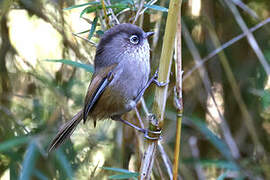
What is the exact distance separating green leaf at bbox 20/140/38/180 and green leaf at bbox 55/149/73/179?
222mm

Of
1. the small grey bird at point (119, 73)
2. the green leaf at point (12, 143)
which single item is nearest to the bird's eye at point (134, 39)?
the small grey bird at point (119, 73)

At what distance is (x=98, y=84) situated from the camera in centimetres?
299

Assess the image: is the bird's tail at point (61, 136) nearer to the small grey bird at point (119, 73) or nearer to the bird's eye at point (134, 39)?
the small grey bird at point (119, 73)

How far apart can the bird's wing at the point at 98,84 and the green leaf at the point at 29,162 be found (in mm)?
959

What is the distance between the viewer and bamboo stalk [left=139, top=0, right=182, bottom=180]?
192 centimetres

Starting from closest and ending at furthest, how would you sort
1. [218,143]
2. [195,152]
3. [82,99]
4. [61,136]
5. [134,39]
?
1. [134,39]
2. [61,136]
3. [218,143]
4. [82,99]
5. [195,152]

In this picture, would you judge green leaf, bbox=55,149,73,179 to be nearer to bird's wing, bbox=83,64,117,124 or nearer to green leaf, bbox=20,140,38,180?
green leaf, bbox=20,140,38,180

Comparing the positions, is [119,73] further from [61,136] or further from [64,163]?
[64,163]

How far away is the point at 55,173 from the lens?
378 cm

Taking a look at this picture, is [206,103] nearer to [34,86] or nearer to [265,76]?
[265,76]

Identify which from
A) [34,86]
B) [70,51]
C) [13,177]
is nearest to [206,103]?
[70,51]

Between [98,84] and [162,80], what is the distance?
3.45ft

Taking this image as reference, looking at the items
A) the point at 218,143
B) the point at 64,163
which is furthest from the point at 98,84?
the point at 218,143

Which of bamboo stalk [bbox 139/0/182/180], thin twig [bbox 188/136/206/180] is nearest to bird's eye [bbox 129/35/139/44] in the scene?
bamboo stalk [bbox 139/0/182/180]
